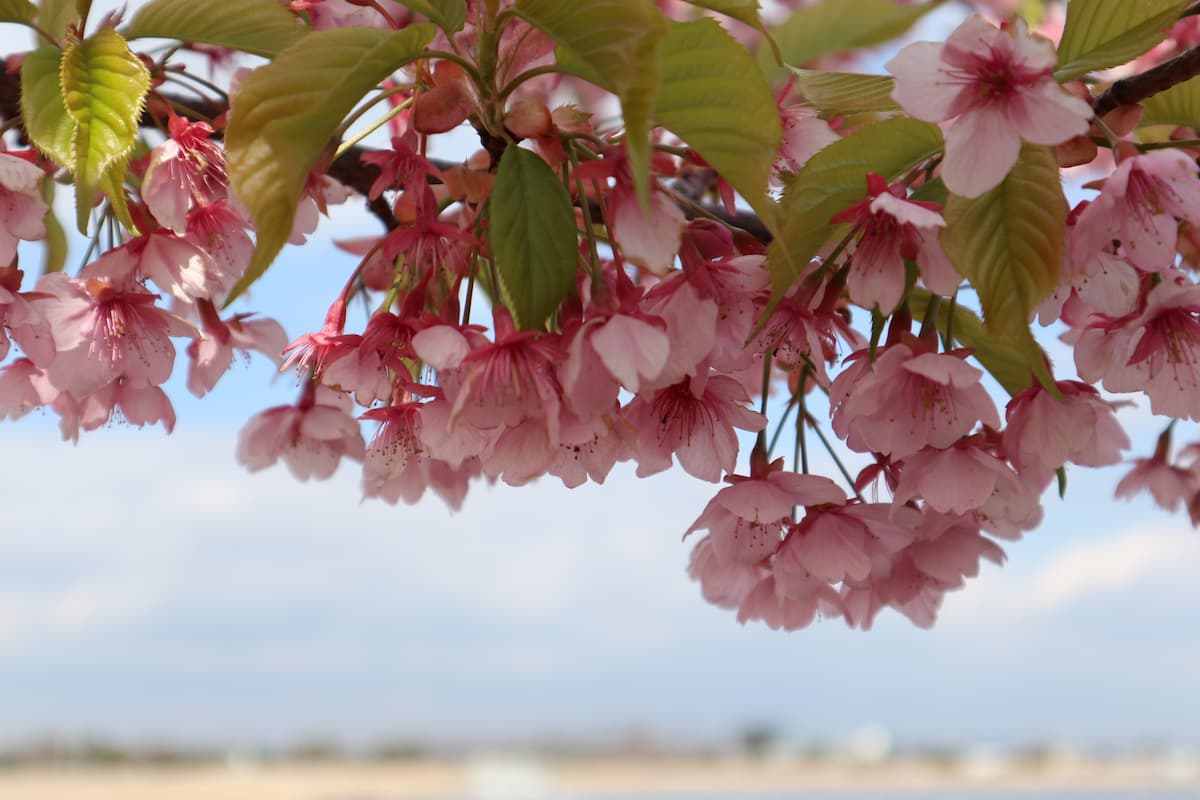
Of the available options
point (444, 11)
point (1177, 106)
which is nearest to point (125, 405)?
point (444, 11)

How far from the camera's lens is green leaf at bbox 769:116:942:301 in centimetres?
63

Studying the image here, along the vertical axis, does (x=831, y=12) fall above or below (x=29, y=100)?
above

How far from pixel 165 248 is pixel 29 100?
128 mm

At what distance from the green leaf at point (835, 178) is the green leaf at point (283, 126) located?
0.78 ft

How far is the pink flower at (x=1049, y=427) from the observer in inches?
28.3

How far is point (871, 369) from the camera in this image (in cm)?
72

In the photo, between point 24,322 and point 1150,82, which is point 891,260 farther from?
point 24,322

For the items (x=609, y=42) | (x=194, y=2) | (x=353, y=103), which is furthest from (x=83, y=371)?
(x=609, y=42)

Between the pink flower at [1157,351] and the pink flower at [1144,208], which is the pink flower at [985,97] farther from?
the pink flower at [1157,351]

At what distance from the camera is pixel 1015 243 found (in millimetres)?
601

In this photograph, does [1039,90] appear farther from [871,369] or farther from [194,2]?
[194,2]

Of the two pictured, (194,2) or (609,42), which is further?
(194,2)

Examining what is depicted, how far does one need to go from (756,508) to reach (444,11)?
14.5 inches

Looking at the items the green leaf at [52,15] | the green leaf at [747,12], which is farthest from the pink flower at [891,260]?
the green leaf at [52,15]
